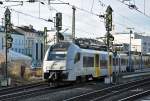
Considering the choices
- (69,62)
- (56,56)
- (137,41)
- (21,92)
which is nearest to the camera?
(21,92)

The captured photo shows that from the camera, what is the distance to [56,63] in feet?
111

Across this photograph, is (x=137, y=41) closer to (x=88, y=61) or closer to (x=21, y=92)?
(x=88, y=61)

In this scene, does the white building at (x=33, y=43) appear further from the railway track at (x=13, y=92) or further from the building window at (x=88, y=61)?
the railway track at (x=13, y=92)

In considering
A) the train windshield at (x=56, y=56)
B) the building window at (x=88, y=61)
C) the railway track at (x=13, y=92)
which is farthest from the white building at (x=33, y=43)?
the railway track at (x=13, y=92)

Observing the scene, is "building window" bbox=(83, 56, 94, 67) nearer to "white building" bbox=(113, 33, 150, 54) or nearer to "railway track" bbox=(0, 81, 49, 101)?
"railway track" bbox=(0, 81, 49, 101)

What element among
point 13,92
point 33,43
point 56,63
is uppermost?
point 33,43

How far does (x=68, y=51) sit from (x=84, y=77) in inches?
164

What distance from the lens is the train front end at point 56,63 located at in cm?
3347

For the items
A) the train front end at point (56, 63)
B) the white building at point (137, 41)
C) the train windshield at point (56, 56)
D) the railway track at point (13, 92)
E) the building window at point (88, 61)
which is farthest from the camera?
the white building at point (137, 41)

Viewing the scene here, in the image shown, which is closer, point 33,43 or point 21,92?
point 21,92

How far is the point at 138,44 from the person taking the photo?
491 ft

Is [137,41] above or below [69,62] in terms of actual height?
above

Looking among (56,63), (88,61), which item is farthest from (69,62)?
(88,61)

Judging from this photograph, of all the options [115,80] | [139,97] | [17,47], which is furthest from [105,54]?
[17,47]
